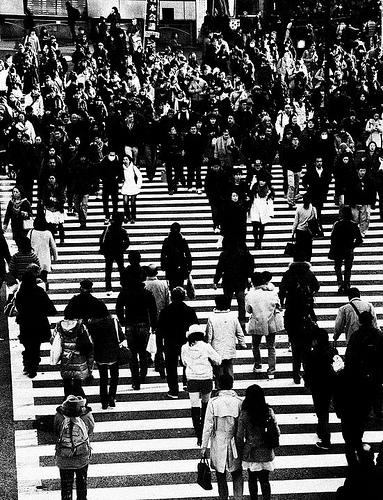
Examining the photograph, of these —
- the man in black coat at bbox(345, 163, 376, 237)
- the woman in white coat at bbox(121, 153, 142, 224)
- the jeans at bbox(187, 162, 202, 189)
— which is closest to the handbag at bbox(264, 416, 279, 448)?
the man in black coat at bbox(345, 163, 376, 237)

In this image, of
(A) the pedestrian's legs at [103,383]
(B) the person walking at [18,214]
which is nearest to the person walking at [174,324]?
(A) the pedestrian's legs at [103,383]

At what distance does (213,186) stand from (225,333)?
8.33 meters

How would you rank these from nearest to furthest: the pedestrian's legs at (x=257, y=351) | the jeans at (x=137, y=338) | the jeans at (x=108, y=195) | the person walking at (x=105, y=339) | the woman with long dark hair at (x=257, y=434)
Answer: the woman with long dark hair at (x=257, y=434) < the person walking at (x=105, y=339) < the jeans at (x=137, y=338) < the pedestrian's legs at (x=257, y=351) < the jeans at (x=108, y=195)

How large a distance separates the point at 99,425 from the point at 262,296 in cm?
271

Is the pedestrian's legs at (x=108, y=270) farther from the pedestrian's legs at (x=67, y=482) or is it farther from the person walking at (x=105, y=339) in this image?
the pedestrian's legs at (x=67, y=482)

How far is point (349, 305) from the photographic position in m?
16.2

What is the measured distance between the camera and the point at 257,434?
41.0ft

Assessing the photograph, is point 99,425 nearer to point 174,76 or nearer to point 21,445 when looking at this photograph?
point 21,445

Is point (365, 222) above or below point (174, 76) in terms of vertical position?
below

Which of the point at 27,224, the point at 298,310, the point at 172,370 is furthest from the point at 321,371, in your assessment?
the point at 27,224

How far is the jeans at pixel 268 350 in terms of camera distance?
17109mm

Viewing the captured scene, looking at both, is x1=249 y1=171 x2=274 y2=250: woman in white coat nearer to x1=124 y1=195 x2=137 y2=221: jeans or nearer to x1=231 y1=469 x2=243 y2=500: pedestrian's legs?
x1=124 y1=195 x2=137 y2=221: jeans

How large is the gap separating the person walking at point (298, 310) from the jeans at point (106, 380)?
2346 millimetres

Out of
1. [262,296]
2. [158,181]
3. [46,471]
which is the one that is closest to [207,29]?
[158,181]
